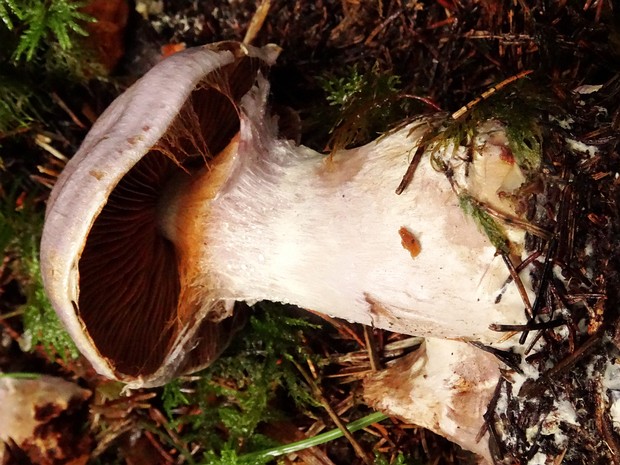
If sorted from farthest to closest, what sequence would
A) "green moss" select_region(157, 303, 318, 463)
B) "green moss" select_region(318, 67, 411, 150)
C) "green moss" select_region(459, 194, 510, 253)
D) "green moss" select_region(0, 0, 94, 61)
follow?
"green moss" select_region(157, 303, 318, 463) → "green moss" select_region(0, 0, 94, 61) → "green moss" select_region(318, 67, 411, 150) → "green moss" select_region(459, 194, 510, 253)

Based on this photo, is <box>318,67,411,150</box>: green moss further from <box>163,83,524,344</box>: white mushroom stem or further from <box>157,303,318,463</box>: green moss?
<box>157,303,318,463</box>: green moss

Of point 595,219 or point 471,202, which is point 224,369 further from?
point 595,219

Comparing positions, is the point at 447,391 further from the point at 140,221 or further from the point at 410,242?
the point at 140,221

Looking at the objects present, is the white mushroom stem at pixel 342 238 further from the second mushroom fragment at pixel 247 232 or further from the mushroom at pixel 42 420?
the mushroom at pixel 42 420

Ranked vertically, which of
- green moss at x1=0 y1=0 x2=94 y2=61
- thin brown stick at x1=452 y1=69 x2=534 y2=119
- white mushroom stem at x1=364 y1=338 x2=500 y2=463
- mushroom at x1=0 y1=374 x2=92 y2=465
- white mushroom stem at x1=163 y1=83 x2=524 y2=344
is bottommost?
mushroom at x1=0 y1=374 x2=92 y2=465

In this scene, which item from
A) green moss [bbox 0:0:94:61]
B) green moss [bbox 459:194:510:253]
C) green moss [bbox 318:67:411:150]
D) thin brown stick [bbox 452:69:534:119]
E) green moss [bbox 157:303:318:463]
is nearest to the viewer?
green moss [bbox 459:194:510:253]

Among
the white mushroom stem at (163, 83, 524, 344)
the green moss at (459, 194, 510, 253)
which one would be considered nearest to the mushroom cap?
the white mushroom stem at (163, 83, 524, 344)

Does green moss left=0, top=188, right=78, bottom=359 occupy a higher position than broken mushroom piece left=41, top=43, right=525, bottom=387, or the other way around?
broken mushroom piece left=41, top=43, right=525, bottom=387

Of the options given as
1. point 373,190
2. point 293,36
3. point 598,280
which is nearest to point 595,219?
point 598,280
